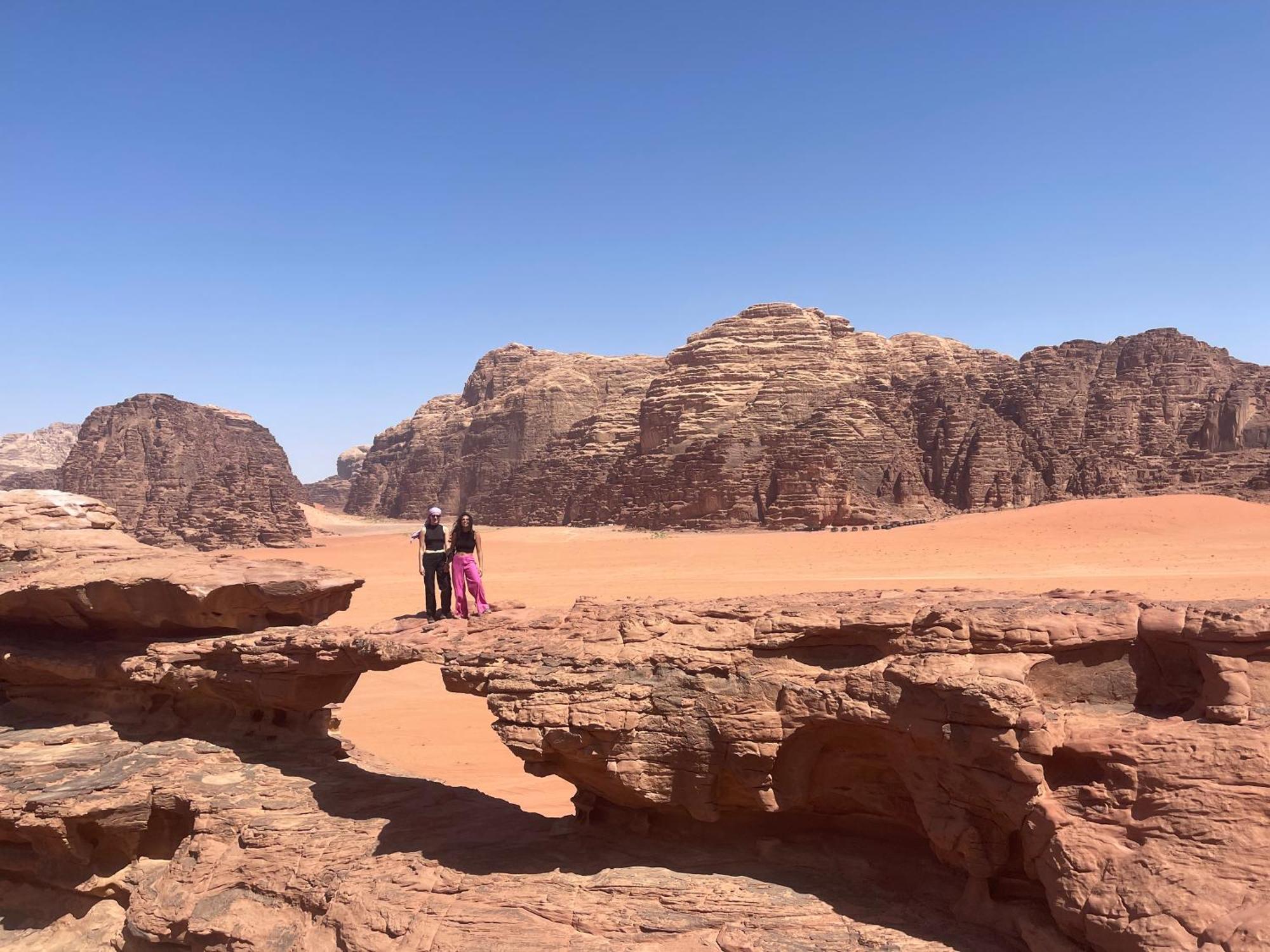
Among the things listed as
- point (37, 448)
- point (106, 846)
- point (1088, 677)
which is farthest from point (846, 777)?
point (37, 448)

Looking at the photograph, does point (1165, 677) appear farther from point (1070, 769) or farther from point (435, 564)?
point (435, 564)

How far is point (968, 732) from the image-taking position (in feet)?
15.2

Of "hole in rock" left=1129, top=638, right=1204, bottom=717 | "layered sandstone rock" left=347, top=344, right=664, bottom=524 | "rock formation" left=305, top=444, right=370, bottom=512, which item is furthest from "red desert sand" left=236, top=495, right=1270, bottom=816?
"rock formation" left=305, top=444, right=370, bottom=512

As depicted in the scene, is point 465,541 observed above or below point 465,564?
above

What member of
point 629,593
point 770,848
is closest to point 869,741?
point 770,848

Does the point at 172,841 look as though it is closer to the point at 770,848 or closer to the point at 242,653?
the point at 242,653

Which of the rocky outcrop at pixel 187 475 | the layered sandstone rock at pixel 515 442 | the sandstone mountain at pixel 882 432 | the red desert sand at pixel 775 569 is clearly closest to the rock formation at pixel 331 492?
the layered sandstone rock at pixel 515 442

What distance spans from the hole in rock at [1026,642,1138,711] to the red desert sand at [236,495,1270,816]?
5175 millimetres

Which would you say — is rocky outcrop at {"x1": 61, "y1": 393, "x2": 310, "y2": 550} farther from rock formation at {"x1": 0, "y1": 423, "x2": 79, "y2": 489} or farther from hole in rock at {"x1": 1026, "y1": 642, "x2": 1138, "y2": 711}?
rock formation at {"x1": 0, "y1": 423, "x2": 79, "y2": 489}

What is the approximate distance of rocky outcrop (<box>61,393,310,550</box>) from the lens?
155ft

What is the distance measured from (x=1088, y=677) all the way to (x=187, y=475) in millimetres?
70585

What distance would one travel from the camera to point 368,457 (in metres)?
108

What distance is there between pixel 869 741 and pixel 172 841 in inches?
232

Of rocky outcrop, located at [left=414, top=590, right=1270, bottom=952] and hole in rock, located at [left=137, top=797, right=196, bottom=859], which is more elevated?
rocky outcrop, located at [left=414, top=590, right=1270, bottom=952]
